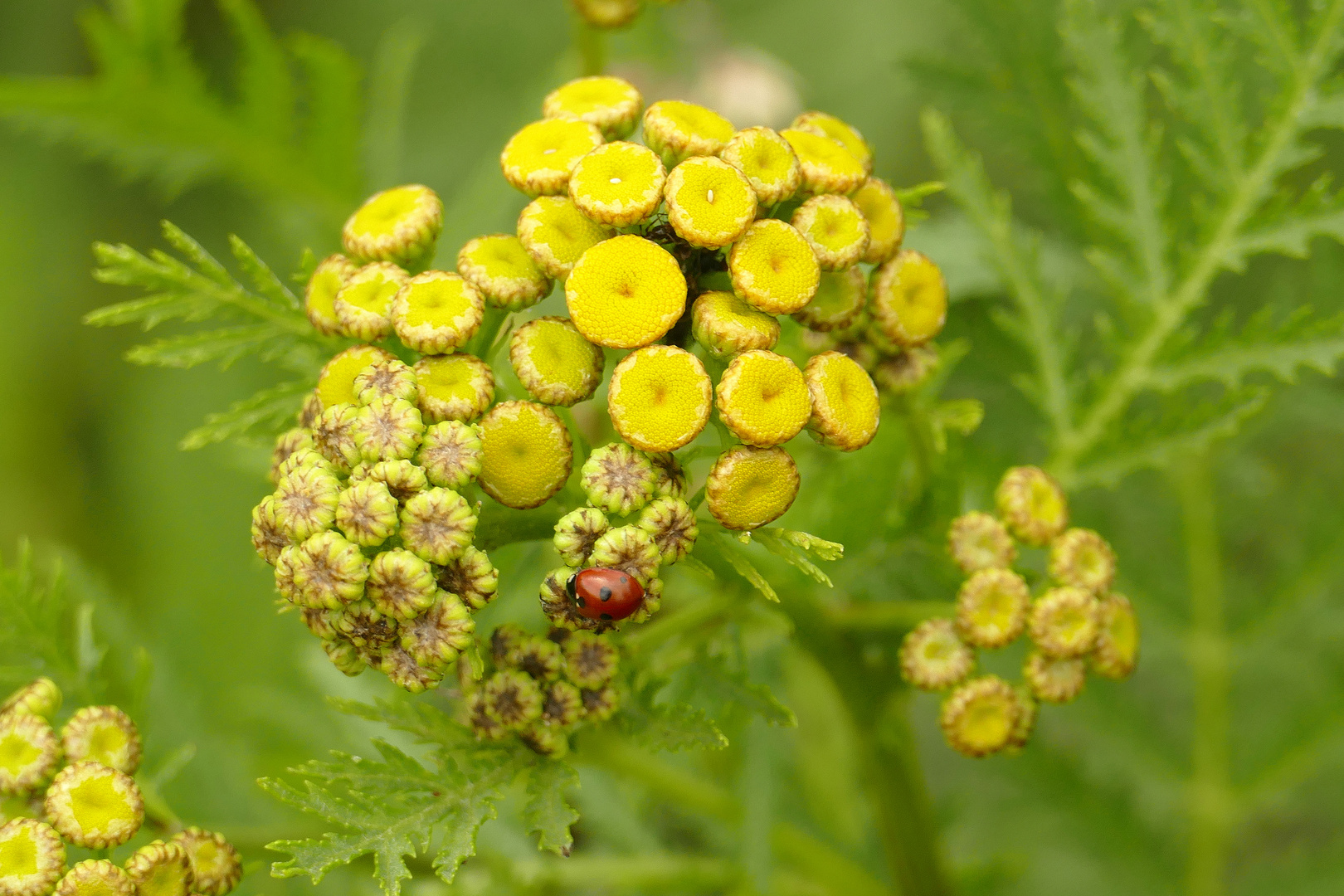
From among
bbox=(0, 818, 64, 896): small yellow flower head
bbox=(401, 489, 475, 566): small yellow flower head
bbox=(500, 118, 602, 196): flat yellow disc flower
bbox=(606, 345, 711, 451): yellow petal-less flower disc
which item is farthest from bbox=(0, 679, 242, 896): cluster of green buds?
bbox=(500, 118, 602, 196): flat yellow disc flower

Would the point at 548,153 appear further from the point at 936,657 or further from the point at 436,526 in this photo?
the point at 936,657

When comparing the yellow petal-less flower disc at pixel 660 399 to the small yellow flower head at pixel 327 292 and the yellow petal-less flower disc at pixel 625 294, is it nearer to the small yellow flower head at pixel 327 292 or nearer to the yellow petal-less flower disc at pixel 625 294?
the yellow petal-less flower disc at pixel 625 294

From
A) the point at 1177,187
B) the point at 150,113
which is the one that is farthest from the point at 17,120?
the point at 1177,187

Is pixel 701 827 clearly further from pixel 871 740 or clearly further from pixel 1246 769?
pixel 1246 769

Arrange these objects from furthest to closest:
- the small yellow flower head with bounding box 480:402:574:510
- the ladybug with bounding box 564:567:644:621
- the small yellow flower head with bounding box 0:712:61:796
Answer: the small yellow flower head with bounding box 0:712:61:796 < the small yellow flower head with bounding box 480:402:574:510 < the ladybug with bounding box 564:567:644:621

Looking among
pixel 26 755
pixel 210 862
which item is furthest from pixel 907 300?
pixel 26 755

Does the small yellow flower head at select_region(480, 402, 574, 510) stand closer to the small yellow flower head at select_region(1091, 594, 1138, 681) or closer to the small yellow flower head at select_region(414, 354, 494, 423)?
the small yellow flower head at select_region(414, 354, 494, 423)

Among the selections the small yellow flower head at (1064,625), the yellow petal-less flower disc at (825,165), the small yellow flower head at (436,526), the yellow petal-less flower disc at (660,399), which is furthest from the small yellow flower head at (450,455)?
the small yellow flower head at (1064,625)
